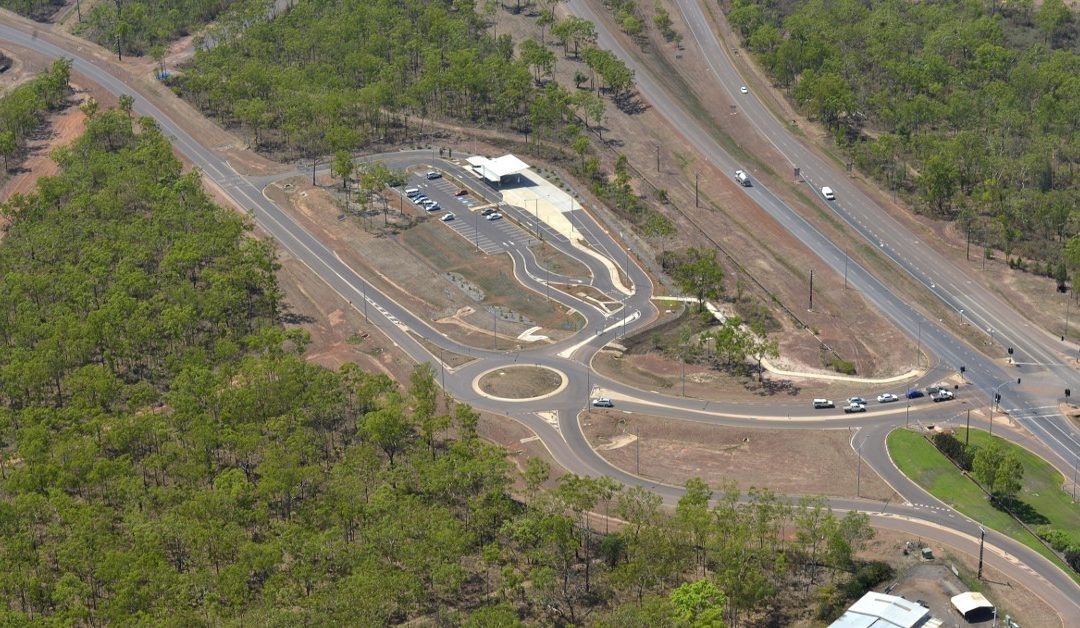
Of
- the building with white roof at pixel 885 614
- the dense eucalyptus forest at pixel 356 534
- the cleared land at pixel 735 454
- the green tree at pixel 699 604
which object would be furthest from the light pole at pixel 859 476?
the green tree at pixel 699 604

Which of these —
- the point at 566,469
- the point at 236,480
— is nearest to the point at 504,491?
the point at 566,469

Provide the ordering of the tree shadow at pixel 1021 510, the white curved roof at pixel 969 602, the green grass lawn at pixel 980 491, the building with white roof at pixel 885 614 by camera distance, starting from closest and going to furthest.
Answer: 1. the building with white roof at pixel 885 614
2. the white curved roof at pixel 969 602
3. the green grass lawn at pixel 980 491
4. the tree shadow at pixel 1021 510

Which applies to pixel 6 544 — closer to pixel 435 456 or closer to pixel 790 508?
pixel 435 456

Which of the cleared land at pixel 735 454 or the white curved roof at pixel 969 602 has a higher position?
the cleared land at pixel 735 454

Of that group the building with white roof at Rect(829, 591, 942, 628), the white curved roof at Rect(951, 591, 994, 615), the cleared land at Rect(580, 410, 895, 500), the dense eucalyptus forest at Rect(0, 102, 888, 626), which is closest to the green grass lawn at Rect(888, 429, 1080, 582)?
the cleared land at Rect(580, 410, 895, 500)

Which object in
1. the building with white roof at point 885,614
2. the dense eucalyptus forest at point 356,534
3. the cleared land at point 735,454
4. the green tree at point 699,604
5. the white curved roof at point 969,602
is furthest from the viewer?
the cleared land at point 735,454

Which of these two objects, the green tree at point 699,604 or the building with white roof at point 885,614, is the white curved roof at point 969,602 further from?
the green tree at point 699,604

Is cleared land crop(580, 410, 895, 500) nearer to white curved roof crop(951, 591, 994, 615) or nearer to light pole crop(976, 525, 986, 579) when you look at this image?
light pole crop(976, 525, 986, 579)
